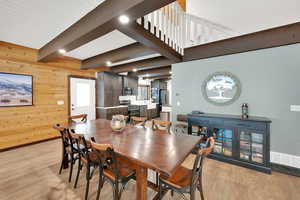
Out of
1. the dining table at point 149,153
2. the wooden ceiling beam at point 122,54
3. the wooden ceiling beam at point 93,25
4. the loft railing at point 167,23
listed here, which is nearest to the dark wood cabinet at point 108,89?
the wooden ceiling beam at point 122,54

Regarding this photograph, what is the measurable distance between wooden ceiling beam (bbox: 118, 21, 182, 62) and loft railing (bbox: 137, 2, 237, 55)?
0.08m

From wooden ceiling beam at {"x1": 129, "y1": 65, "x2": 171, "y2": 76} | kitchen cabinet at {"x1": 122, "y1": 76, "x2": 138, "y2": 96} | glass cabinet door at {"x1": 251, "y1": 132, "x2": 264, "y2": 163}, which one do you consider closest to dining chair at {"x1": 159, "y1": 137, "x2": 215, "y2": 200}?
glass cabinet door at {"x1": 251, "y1": 132, "x2": 264, "y2": 163}

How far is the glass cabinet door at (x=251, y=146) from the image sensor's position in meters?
2.34

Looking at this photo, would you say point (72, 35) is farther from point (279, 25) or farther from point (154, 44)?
point (279, 25)

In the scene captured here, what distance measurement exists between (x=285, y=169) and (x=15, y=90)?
6363mm

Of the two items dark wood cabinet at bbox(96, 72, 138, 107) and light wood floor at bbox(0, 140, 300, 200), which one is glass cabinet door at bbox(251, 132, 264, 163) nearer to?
light wood floor at bbox(0, 140, 300, 200)

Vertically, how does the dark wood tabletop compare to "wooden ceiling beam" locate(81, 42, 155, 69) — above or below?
below

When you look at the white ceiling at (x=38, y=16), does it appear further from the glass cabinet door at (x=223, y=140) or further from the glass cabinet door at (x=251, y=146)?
the glass cabinet door at (x=251, y=146)

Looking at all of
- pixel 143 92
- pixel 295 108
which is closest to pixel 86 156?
pixel 295 108

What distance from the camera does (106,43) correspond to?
306cm

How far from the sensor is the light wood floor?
1.77 meters

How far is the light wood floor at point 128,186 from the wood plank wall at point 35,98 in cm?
Answer: 88

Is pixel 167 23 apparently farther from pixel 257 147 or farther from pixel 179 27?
pixel 257 147

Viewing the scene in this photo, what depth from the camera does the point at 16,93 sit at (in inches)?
129
